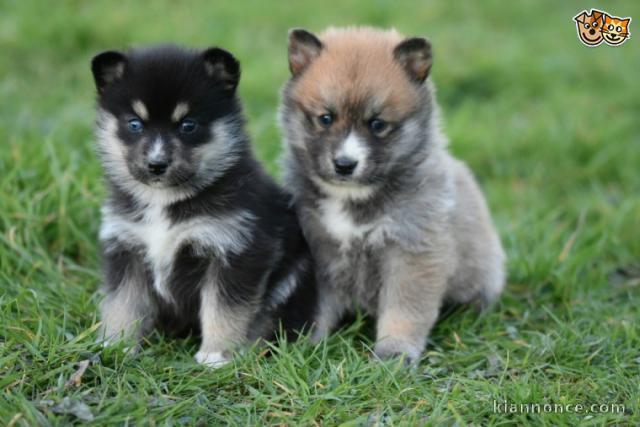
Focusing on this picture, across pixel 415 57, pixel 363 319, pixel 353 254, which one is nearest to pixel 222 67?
pixel 415 57

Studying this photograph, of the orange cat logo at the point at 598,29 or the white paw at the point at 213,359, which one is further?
the orange cat logo at the point at 598,29

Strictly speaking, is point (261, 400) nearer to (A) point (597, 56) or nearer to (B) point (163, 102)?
(B) point (163, 102)

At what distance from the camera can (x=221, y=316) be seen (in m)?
4.22

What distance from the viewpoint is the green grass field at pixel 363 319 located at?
12.6 ft

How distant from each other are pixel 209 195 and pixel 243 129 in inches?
17.3

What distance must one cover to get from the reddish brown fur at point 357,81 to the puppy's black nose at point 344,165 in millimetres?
292

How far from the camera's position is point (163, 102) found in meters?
4.05

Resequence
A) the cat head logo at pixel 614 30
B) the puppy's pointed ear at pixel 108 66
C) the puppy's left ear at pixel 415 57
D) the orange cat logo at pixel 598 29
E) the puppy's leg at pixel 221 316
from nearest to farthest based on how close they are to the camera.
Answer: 1. the puppy's pointed ear at pixel 108 66
2. the puppy's leg at pixel 221 316
3. the puppy's left ear at pixel 415 57
4. the orange cat logo at pixel 598 29
5. the cat head logo at pixel 614 30

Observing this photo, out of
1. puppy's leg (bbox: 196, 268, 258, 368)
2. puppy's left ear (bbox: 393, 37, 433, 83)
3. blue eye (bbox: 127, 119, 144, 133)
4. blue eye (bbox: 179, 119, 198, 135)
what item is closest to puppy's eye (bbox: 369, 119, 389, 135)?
puppy's left ear (bbox: 393, 37, 433, 83)

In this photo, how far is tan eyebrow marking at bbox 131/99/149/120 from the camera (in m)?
4.06

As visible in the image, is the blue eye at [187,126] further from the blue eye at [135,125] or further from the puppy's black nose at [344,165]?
the puppy's black nose at [344,165]

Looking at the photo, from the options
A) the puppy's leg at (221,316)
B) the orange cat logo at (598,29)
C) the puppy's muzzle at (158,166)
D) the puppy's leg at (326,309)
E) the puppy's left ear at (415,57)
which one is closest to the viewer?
the puppy's muzzle at (158,166)

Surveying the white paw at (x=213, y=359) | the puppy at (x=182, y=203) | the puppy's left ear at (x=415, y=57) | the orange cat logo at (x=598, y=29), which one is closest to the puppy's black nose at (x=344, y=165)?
the puppy at (x=182, y=203)

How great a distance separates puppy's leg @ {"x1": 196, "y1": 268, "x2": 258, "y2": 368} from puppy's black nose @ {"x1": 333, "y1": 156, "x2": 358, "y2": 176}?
83 centimetres
